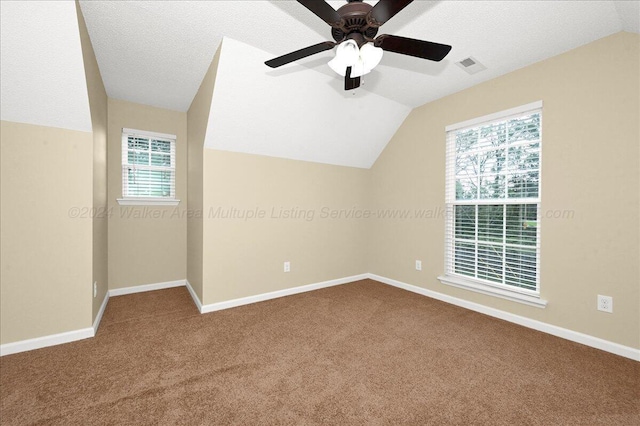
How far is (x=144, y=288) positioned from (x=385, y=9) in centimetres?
422

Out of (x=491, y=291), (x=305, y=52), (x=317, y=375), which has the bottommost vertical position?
(x=317, y=375)

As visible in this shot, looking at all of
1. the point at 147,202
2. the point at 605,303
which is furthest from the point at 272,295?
the point at 605,303

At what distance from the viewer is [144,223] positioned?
3.79 metres

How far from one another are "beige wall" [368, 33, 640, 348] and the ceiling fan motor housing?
2138 millimetres

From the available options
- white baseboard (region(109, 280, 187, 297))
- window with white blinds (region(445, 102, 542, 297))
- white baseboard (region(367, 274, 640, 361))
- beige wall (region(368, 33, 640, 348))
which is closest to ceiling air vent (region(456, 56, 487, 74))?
beige wall (region(368, 33, 640, 348))

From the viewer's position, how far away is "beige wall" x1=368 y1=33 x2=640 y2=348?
84.2 inches

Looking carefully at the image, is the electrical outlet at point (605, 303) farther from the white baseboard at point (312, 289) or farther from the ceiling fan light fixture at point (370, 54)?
the ceiling fan light fixture at point (370, 54)

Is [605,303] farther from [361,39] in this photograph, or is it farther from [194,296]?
[194,296]

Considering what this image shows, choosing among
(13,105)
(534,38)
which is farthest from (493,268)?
(13,105)

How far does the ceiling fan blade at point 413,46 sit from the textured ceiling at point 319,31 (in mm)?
564

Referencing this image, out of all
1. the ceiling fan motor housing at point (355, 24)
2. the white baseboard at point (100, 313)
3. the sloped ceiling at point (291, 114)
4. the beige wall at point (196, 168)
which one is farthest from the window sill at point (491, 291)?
the white baseboard at point (100, 313)

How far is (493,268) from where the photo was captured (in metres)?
3.00

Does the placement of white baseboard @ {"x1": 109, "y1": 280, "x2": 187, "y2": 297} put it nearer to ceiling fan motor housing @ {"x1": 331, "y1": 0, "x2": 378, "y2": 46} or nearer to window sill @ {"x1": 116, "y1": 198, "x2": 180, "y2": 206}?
window sill @ {"x1": 116, "y1": 198, "x2": 180, "y2": 206}

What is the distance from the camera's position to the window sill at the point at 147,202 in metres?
3.60
